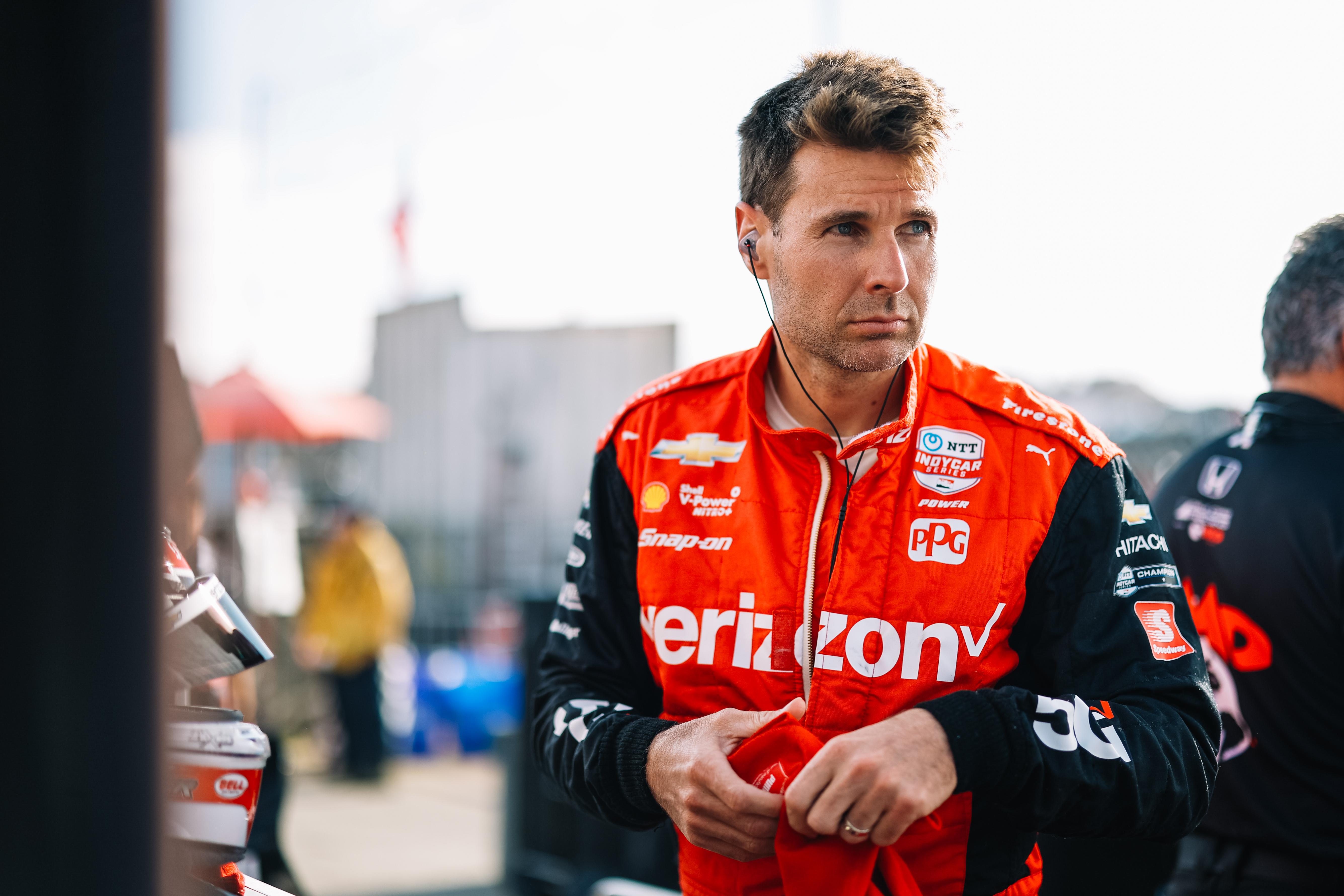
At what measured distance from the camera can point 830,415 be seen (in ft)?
5.62

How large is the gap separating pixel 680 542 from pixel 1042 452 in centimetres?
57

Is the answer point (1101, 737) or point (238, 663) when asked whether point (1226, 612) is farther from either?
point (238, 663)

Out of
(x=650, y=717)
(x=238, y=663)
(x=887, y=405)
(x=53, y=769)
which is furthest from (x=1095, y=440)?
(x=53, y=769)

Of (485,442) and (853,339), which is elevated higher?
(853,339)

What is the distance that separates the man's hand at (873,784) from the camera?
3.94 ft

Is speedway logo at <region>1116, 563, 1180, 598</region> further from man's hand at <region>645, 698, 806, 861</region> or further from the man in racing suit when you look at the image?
man's hand at <region>645, 698, 806, 861</region>

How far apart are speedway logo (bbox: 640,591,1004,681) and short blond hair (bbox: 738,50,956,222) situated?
2.17 ft

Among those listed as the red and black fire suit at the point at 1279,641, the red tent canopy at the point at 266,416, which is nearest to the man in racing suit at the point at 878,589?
the red and black fire suit at the point at 1279,641

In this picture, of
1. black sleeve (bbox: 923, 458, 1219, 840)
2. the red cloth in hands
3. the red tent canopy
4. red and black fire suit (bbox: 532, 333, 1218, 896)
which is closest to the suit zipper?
red and black fire suit (bbox: 532, 333, 1218, 896)

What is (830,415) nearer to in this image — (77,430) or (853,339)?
(853,339)

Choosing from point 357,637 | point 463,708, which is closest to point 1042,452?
point 357,637

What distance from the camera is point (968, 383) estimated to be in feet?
5.38

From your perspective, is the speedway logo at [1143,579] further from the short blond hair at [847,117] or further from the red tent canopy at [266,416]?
the red tent canopy at [266,416]

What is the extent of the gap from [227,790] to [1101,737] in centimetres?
112
